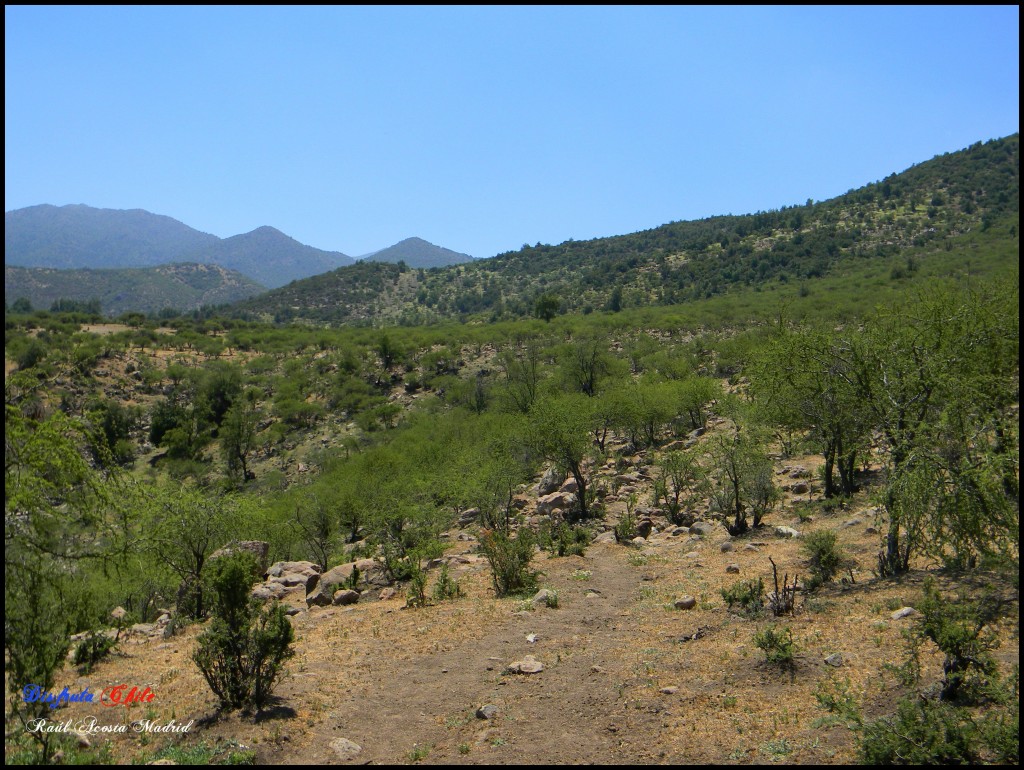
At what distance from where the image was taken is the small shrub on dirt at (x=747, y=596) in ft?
38.8

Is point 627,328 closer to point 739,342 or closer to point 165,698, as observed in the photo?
point 739,342

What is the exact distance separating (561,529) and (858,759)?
14.5 meters

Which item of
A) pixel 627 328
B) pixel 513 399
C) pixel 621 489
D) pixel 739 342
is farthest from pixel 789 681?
pixel 627 328

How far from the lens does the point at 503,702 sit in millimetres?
9086

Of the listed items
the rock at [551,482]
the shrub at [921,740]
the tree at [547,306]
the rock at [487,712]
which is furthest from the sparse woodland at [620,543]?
the tree at [547,306]

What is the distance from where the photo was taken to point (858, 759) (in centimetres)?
657

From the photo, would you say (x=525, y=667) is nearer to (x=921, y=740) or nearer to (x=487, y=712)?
(x=487, y=712)

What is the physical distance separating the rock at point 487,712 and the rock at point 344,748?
1651 millimetres

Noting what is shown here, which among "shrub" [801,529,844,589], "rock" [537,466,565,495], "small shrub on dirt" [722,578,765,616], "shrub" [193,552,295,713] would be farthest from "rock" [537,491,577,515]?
"shrub" [193,552,295,713]

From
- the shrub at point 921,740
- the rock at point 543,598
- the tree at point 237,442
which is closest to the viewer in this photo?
the shrub at point 921,740

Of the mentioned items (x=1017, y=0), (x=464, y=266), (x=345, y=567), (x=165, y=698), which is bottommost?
(x=345, y=567)

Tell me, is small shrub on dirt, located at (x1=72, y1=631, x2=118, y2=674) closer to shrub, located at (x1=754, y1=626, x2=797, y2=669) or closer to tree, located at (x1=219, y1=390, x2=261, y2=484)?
shrub, located at (x1=754, y1=626, x2=797, y2=669)

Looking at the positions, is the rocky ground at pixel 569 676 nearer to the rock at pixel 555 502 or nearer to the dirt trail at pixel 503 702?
the dirt trail at pixel 503 702

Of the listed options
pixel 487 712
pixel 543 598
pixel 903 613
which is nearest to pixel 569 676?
pixel 487 712
